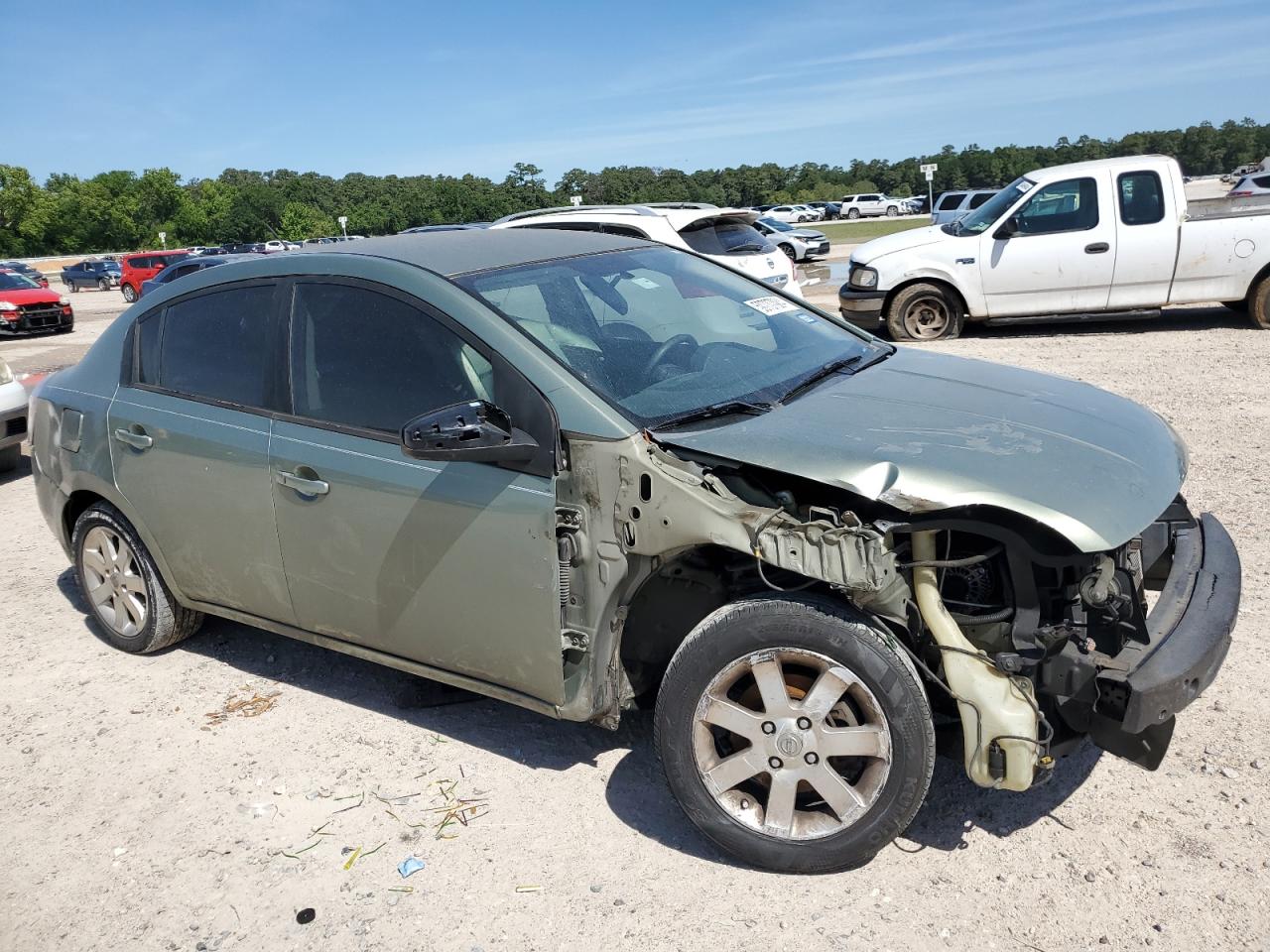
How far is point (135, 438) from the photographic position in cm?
426

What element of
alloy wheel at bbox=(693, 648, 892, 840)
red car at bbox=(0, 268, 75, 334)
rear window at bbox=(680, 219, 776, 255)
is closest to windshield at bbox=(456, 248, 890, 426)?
alloy wheel at bbox=(693, 648, 892, 840)

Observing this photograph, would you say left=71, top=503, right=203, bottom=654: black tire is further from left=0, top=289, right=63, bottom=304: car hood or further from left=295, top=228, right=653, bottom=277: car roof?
left=0, top=289, right=63, bottom=304: car hood

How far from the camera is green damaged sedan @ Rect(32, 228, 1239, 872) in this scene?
278cm

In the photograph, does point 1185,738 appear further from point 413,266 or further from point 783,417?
point 413,266

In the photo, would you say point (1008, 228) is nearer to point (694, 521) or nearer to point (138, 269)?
point (694, 521)

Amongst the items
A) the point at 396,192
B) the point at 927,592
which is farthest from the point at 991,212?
the point at 396,192

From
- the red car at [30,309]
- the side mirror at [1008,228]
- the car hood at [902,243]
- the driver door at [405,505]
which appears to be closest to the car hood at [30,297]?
the red car at [30,309]

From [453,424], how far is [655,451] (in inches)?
23.5


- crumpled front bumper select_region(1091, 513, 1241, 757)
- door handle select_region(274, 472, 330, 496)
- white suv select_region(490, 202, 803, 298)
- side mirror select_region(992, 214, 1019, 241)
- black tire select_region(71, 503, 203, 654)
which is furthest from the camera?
side mirror select_region(992, 214, 1019, 241)

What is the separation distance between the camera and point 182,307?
14.1ft

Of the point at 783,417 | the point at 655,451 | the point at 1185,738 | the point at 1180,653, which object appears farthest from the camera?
the point at 1185,738

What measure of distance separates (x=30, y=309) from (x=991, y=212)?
19.7 m

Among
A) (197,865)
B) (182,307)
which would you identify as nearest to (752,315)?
(182,307)

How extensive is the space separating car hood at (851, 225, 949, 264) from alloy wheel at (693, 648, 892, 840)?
9914mm
